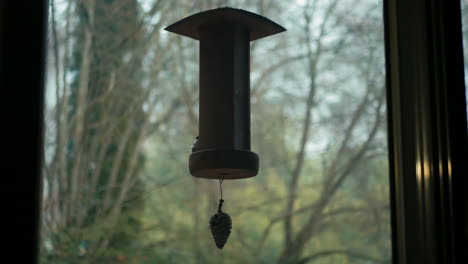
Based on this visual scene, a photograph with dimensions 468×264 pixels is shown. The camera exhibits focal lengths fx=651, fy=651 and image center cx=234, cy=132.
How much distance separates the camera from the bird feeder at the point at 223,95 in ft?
4.42

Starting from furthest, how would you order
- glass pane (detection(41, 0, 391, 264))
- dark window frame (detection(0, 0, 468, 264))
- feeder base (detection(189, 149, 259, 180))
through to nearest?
glass pane (detection(41, 0, 391, 264)), feeder base (detection(189, 149, 259, 180)), dark window frame (detection(0, 0, 468, 264))

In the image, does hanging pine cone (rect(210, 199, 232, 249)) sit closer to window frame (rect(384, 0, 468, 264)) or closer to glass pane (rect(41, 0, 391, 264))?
window frame (rect(384, 0, 468, 264))

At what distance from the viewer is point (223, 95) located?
1.38m

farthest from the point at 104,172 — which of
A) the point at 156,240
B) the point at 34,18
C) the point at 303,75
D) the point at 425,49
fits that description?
the point at 34,18

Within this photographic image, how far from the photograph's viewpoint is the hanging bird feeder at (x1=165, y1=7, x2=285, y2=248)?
1350 mm

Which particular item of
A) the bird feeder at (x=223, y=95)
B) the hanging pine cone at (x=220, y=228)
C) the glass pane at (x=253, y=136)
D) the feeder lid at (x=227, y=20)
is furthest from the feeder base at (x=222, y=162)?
the glass pane at (x=253, y=136)

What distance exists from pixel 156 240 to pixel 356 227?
5.13ft

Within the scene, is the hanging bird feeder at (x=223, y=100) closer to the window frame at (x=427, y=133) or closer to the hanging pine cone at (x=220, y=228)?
the hanging pine cone at (x=220, y=228)

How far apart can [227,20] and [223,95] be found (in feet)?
0.56

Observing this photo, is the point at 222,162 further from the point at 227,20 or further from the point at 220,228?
the point at 227,20

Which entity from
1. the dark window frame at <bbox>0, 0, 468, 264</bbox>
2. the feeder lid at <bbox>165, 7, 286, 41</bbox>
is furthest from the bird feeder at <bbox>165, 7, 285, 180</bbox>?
the dark window frame at <bbox>0, 0, 468, 264</bbox>

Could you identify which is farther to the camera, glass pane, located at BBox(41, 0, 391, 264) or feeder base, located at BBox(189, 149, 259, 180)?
glass pane, located at BBox(41, 0, 391, 264)

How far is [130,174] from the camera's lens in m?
5.08

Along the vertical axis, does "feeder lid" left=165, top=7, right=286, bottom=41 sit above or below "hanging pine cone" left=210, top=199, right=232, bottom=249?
above
